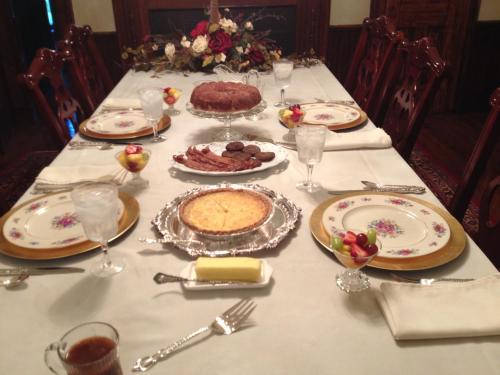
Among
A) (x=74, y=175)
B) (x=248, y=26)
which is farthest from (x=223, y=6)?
(x=74, y=175)

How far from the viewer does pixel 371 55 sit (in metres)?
2.48

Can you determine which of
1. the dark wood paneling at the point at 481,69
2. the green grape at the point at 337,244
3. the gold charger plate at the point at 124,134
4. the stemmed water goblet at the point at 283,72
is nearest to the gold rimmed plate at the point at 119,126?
the gold charger plate at the point at 124,134

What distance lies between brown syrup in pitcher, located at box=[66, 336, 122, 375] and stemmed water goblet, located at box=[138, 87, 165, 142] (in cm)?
100

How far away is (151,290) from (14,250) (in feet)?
1.01

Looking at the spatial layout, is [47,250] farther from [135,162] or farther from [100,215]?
[135,162]

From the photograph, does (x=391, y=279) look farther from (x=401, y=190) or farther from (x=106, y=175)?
(x=106, y=175)

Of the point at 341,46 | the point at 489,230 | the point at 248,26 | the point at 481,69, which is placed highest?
the point at 248,26

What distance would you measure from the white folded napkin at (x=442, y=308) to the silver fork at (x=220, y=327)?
228mm

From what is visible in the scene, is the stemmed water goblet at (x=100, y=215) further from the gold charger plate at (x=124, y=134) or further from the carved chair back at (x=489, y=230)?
the carved chair back at (x=489, y=230)

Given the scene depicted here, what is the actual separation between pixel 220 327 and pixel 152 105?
0.95m

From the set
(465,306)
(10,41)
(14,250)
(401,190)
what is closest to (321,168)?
(401,190)

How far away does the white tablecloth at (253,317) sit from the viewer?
72 cm

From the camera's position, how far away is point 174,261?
97cm

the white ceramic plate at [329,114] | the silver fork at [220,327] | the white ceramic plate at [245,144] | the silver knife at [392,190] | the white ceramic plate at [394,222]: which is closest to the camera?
the silver fork at [220,327]
